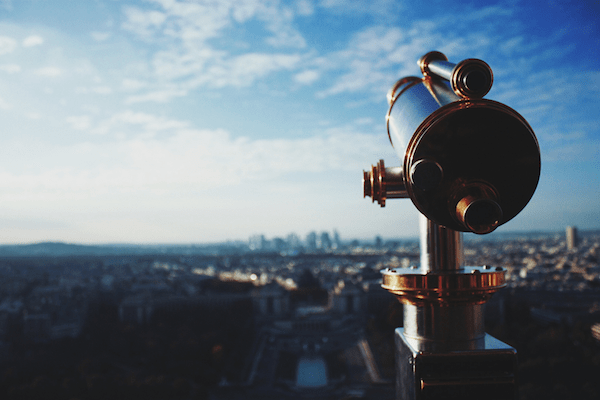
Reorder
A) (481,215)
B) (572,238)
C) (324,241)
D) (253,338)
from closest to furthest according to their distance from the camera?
1. (481,215)
2. (253,338)
3. (572,238)
4. (324,241)

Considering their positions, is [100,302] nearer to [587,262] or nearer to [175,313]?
[175,313]

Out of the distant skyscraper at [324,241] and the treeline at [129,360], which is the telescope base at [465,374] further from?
the distant skyscraper at [324,241]

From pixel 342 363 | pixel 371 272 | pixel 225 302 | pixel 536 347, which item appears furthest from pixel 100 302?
pixel 536 347

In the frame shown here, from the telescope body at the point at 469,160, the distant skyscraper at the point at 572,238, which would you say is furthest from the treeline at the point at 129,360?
the distant skyscraper at the point at 572,238

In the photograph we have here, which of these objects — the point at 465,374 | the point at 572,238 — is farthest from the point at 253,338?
the point at 572,238

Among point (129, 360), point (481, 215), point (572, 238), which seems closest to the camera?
point (481, 215)

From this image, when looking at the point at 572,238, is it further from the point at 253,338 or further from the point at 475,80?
the point at 475,80

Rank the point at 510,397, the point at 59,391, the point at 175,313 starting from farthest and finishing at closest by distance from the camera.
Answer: the point at 175,313 → the point at 59,391 → the point at 510,397
